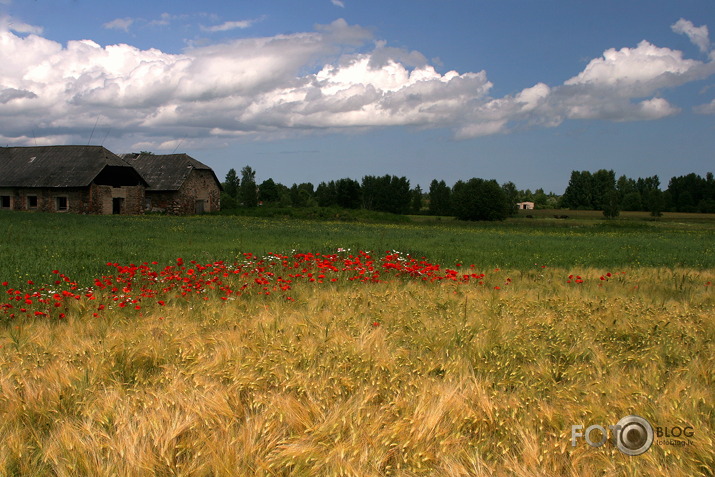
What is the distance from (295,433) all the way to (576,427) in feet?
6.86

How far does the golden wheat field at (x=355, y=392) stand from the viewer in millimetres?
3562

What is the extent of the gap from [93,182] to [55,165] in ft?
17.8

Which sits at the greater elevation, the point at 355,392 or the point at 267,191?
the point at 267,191

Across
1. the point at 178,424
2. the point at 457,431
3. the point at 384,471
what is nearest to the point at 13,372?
the point at 178,424

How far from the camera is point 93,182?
1852 inches

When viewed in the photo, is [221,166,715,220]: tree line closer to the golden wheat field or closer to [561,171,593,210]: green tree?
[561,171,593,210]: green tree

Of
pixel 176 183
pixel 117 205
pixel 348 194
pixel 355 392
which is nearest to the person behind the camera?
pixel 355 392

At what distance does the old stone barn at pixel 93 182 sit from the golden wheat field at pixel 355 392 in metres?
45.7

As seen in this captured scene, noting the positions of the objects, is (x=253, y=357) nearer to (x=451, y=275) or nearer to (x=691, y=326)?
(x=691, y=326)

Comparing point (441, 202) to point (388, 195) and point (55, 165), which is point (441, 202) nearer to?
point (388, 195)

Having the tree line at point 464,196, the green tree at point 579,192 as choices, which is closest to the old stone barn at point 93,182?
the tree line at point 464,196

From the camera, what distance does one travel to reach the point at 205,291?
29.9ft

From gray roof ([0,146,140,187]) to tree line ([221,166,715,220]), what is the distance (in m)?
23.1

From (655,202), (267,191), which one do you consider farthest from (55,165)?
(655,202)
